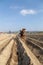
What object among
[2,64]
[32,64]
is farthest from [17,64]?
[32,64]

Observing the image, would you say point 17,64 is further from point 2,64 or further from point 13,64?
point 2,64

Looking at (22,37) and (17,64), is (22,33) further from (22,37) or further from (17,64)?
(17,64)

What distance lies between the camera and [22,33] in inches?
1729

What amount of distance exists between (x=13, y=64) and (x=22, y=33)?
29.8 metres

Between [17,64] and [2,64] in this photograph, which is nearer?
[2,64]

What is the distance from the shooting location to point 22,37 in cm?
4412

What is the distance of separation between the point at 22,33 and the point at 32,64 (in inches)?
1294

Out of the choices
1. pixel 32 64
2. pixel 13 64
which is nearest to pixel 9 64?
pixel 13 64

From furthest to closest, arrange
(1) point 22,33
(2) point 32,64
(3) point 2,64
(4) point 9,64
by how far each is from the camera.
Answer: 1. (1) point 22,33
2. (4) point 9,64
3. (3) point 2,64
4. (2) point 32,64

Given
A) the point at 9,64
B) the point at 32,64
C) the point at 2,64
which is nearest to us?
the point at 32,64

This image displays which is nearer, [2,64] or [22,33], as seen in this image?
[2,64]

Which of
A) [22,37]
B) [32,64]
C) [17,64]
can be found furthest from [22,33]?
[32,64]

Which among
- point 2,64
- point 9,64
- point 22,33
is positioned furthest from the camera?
point 22,33

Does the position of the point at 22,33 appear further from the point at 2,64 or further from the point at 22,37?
the point at 2,64
